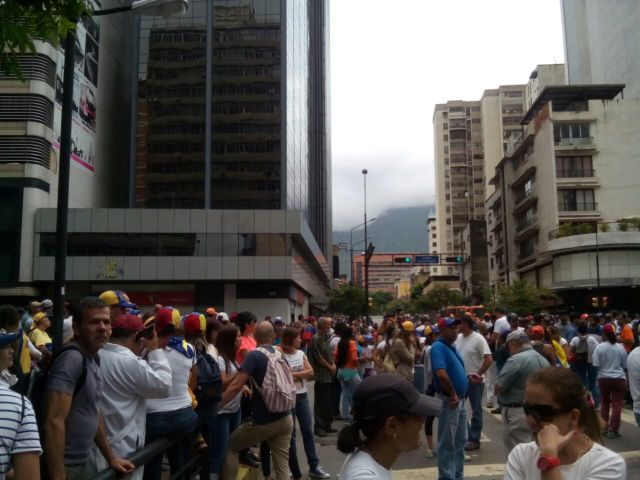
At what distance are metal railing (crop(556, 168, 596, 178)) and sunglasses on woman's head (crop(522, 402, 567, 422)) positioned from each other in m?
56.2

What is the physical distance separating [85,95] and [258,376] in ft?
154

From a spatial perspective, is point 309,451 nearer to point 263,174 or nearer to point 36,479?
point 36,479

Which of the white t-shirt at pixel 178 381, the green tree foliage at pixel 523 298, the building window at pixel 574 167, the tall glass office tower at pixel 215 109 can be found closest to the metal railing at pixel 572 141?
the building window at pixel 574 167

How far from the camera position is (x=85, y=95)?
47.4 metres

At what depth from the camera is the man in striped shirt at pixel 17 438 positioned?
8.32ft

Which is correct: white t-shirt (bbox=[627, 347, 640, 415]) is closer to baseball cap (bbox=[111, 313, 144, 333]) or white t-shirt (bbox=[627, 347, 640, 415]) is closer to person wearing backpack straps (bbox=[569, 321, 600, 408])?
person wearing backpack straps (bbox=[569, 321, 600, 408])

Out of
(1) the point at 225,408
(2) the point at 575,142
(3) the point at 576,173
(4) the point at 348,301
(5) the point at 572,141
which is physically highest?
(5) the point at 572,141

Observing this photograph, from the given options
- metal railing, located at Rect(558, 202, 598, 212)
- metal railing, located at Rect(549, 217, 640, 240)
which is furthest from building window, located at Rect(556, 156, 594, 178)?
metal railing, located at Rect(549, 217, 640, 240)

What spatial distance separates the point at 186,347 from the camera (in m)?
5.13

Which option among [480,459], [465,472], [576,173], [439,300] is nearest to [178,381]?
[465,472]

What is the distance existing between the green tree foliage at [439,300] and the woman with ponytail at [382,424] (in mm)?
86463

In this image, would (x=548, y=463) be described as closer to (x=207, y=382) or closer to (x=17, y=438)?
(x=17, y=438)

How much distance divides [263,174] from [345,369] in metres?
42.8

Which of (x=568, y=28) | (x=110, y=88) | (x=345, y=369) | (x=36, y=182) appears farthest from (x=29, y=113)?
(x=568, y=28)
